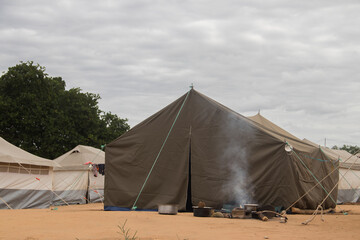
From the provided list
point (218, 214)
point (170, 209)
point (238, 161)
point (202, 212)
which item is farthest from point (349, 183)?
point (170, 209)

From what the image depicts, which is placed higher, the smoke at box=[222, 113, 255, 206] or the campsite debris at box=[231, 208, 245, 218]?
the smoke at box=[222, 113, 255, 206]

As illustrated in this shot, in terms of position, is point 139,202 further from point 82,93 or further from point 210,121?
point 82,93

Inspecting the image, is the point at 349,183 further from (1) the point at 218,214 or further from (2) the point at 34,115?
(2) the point at 34,115

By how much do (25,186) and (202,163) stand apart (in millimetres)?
6773

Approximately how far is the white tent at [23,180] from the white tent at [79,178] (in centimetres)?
361

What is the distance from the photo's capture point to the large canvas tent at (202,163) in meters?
12.4

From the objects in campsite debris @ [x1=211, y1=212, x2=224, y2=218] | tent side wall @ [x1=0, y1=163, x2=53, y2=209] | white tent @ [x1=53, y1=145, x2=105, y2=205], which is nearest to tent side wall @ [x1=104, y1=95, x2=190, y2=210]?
campsite debris @ [x1=211, y1=212, x2=224, y2=218]

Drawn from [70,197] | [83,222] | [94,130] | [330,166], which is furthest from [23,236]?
[94,130]

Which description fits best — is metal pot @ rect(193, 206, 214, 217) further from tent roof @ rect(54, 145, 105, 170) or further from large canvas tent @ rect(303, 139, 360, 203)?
large canvas tent @ rect(303, 139, 360, 203)

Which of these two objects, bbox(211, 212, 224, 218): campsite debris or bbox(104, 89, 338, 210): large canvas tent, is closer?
bbox(211, 212, 224, 218): campsite debris

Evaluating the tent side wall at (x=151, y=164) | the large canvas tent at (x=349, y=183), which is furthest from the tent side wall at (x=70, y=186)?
the large canvas tent at (x=349, y=183)

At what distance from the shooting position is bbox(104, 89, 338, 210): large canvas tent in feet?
40.5

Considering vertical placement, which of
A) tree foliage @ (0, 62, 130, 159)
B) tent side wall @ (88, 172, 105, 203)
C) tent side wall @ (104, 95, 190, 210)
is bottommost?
tent side wall @ (88, 172, 105, 203)

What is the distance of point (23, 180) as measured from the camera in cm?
1562
